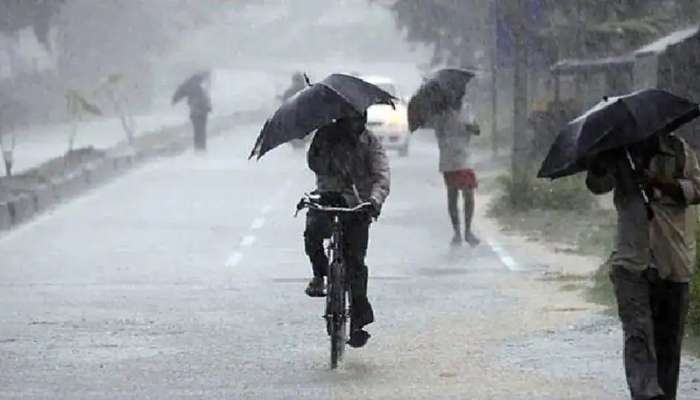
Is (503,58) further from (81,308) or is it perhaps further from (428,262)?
(81,308)

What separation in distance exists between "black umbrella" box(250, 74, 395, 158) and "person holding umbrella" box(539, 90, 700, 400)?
2.60 meters

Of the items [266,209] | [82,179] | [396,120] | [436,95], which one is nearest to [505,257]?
[436,95]

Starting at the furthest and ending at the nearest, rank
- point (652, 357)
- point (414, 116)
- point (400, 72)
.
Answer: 1. point (400, 72)
2. point (414, 116)
3. point (652, 357)

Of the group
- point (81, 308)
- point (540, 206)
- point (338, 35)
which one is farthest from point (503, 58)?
point (338, 35)

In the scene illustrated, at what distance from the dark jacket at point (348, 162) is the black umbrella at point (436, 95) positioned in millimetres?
6491

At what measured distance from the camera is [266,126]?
10281 mm

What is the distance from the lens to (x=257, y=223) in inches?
848

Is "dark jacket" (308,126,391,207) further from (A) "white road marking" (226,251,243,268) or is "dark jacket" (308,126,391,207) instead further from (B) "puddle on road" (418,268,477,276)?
(A) "white road marking" (226,251,243,268)

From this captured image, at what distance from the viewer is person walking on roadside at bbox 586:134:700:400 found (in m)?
7.56

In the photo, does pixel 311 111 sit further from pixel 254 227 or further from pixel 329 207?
pixel 254 227

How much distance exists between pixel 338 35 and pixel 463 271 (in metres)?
76.7

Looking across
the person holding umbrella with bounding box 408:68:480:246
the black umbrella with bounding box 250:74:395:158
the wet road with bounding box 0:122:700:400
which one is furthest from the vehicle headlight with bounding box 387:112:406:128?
the black umbrella with bounding box 250:74:395:158

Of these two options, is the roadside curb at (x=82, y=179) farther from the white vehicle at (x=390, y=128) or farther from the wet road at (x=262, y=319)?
the white vehicle at (x=390, y=128)

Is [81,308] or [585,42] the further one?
[585,42]
